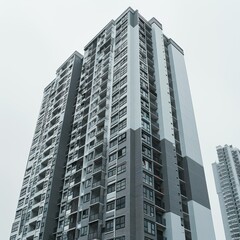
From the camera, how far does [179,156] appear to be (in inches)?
2426

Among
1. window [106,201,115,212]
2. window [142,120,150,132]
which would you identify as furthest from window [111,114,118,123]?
window [106,201,115,212]

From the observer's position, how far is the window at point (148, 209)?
4621cm

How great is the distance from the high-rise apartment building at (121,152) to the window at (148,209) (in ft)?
0.55

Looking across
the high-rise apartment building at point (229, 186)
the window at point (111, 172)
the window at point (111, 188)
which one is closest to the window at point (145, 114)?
the window at point (111, 172)

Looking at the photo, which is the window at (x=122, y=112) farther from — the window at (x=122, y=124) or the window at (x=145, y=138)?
the window at (x=145, y=138)

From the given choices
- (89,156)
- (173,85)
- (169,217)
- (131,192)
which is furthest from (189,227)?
(173,85)

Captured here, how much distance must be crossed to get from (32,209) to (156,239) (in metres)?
34.2

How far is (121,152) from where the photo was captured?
179 feet

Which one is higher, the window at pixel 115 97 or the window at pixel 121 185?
the window at pixel 115 97

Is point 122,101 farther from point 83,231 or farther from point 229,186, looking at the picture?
point 229,186

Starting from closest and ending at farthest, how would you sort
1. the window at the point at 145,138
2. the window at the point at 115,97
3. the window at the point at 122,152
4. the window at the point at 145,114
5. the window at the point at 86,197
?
1. the window at the point at 122,152
2. the window at the point at 86,197
3. the window at the point at 145,138
4. the window at the point at 145,114
5. the window at the point at 115,97

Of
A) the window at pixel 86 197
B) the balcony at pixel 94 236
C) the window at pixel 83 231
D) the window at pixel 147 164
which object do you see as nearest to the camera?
the balcony at pixel 94 236

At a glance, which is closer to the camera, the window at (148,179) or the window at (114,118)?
the window at (148,179)

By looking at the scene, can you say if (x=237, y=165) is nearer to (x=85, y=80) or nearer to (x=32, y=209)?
(x=85, y=80)
